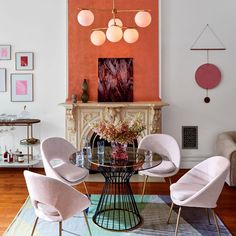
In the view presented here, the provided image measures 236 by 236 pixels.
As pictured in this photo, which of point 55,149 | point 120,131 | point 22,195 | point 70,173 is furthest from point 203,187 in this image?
point 22,195

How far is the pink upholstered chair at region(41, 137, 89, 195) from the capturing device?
344 cm

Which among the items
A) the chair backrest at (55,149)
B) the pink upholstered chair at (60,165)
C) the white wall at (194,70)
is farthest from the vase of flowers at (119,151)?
the white wall at (194,70)

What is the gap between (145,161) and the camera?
3238 mm

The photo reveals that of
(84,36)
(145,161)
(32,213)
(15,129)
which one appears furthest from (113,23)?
(15,129)

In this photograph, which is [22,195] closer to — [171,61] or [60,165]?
[60,165]

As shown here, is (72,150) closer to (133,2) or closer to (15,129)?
(15,129)

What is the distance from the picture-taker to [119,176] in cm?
335

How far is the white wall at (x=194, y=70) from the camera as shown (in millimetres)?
5215

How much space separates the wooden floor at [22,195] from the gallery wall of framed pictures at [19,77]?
4.32ft

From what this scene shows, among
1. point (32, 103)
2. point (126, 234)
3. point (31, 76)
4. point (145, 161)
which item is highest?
point (31, 76)

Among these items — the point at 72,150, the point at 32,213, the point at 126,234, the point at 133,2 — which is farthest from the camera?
the point at 133,2

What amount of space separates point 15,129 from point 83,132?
124 centimetres

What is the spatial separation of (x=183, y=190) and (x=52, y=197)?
1331mm

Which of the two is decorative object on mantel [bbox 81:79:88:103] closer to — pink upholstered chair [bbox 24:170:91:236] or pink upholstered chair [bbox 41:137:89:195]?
pink upholstered chair [bbox 41:137:89:195]
